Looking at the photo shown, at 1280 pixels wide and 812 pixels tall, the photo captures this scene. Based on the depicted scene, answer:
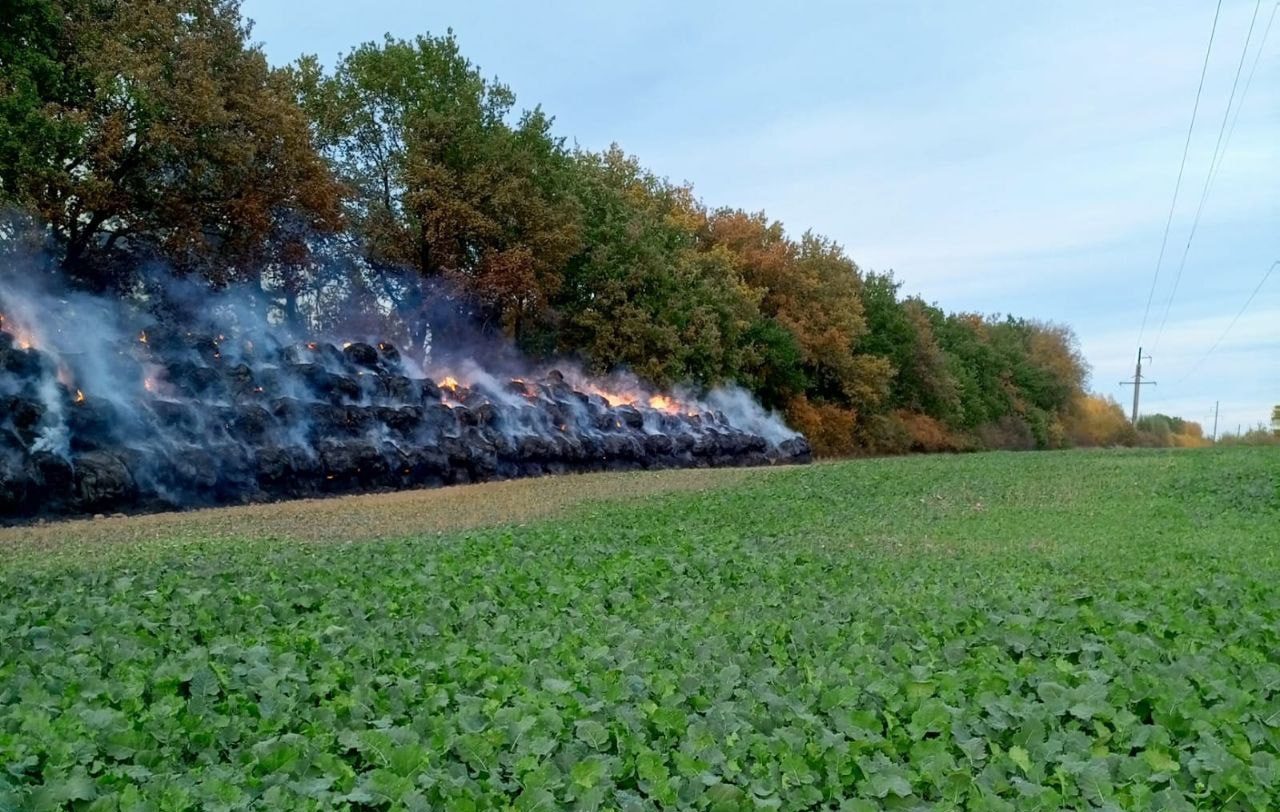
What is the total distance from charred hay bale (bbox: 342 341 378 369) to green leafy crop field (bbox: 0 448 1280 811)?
13533 millimetres

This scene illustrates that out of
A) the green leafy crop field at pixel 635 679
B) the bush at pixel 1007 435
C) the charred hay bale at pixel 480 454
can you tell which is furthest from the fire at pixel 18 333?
the bush at pixel 1007 435

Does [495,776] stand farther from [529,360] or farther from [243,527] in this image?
[529,360]

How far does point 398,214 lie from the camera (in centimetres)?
3053

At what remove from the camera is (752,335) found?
44.0 m

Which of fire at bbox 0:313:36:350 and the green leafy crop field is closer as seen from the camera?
the green leafy crop field

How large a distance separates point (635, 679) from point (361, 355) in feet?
67.5

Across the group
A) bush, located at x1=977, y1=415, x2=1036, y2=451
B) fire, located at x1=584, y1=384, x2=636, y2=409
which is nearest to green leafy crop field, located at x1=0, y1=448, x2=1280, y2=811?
fire, located at x1=584, y1=384, x2=636, y2=409

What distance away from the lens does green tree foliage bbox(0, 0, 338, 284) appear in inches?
746

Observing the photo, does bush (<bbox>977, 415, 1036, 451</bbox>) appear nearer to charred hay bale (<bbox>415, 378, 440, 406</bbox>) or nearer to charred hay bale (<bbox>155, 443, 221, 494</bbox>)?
charred hay bale (<bbox>415, 378, 440, 406</bbox>)

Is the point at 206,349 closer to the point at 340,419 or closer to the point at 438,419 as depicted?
the point at 340,419

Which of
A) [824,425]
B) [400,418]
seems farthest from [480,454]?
[824,425]

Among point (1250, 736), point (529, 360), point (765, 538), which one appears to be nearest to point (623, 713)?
point (1250, 736)

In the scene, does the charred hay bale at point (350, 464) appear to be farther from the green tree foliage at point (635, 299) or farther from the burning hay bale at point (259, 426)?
the green tree foliage at point (635, 299)

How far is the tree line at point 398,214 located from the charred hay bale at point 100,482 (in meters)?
5.58
